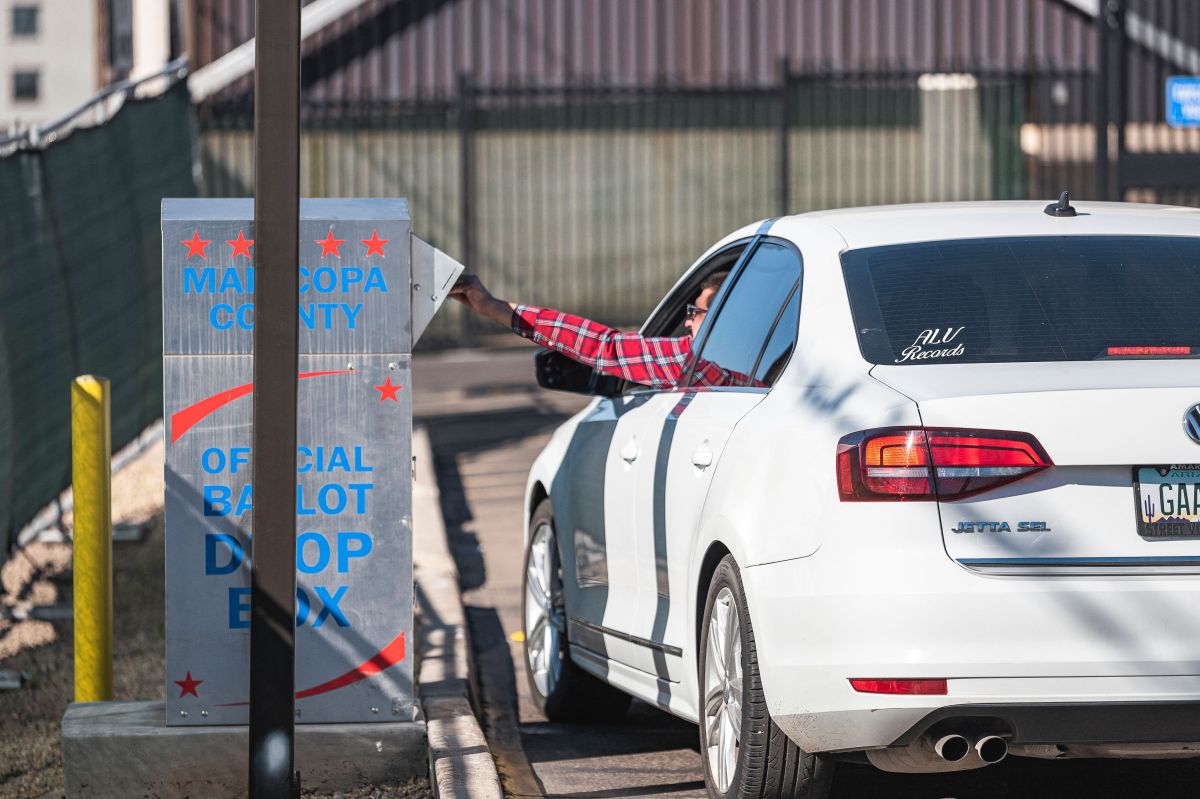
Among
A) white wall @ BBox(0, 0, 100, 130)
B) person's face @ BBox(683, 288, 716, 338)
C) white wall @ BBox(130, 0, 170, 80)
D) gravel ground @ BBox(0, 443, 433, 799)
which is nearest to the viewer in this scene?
gravel ground @ BBox(0, 443, 433, 799)

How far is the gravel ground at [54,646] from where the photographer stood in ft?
18.9

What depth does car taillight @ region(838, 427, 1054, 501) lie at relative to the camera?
3.88 meters

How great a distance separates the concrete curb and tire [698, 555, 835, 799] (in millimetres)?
626

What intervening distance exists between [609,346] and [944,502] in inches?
81.0

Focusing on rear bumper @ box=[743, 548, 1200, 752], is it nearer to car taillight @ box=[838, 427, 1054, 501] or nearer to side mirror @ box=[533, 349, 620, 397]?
car taillight @ box=[838, 427, 1054, 501]

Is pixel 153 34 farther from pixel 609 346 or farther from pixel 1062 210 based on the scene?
pixel 1062 210

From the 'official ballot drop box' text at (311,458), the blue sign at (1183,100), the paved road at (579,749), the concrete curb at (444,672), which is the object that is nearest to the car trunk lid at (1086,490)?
the paved road at (579,749)

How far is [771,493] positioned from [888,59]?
64.8 feet

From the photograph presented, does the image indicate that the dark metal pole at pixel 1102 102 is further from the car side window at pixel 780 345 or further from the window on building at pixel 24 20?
the window on building at pixel 24 20

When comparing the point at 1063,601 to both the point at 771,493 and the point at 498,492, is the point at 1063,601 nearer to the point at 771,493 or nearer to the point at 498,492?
the point at 771,493

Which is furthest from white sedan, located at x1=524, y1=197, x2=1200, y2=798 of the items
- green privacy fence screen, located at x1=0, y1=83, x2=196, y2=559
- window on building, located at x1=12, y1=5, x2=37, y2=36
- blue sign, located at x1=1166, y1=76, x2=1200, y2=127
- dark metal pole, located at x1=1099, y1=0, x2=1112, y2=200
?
window on building, located at x1=12, y1=5, x2=37, y2=36

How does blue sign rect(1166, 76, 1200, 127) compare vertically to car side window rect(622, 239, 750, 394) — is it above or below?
above

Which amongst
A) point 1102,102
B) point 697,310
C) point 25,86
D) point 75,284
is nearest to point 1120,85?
point 1102,102

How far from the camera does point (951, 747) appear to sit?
4012mm
